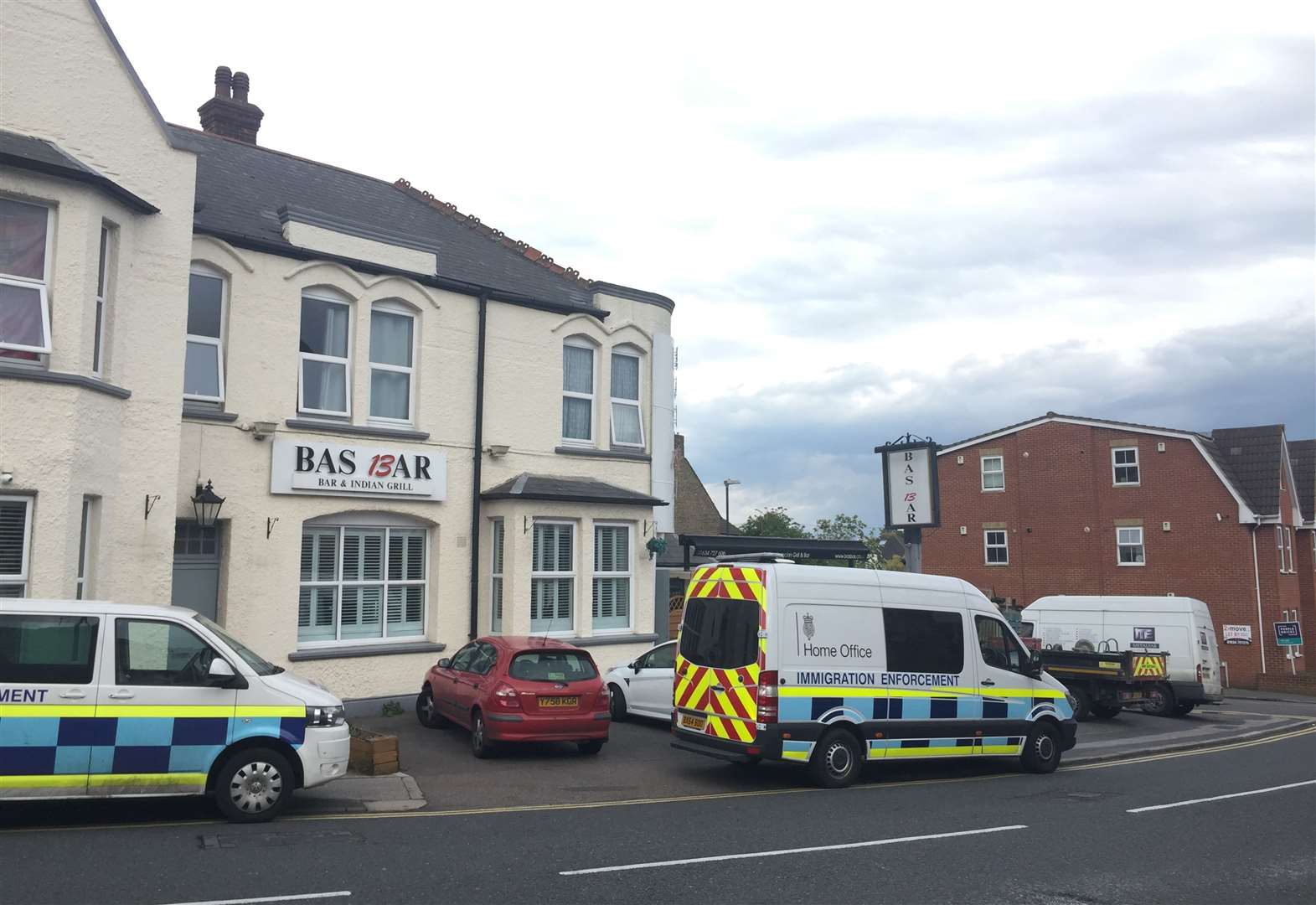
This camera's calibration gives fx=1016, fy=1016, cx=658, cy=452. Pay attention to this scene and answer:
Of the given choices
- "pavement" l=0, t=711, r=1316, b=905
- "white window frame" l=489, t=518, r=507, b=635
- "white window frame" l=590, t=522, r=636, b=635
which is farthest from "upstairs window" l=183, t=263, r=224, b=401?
"pavement" l=0, t=711, r=1316, b=905

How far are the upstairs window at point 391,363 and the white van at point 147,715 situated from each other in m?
7.36

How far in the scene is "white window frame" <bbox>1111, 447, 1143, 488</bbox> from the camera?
36281 mm

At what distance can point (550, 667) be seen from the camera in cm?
1235

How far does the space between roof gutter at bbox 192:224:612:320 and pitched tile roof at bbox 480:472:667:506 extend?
2.99 metres

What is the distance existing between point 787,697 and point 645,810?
2.06 meters

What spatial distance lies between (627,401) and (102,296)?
9.22m

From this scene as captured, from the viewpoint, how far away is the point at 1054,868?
25.3ft

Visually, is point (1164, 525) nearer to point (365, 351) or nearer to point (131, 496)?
point (365, 351)

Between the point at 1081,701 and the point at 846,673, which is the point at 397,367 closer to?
→ the point at 846,673

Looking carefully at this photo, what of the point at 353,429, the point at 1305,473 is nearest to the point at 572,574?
the point at 353,429

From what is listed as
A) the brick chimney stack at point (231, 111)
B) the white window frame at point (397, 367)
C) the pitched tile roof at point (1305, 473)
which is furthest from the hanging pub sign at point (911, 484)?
the pitched tile roof at point (1305, 473)

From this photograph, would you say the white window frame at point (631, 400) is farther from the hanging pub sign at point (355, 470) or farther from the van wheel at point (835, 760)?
the van wheel at point (835, 760)

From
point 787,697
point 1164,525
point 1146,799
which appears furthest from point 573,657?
point 1164,525

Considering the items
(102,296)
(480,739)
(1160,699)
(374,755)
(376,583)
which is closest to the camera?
(374,755)
